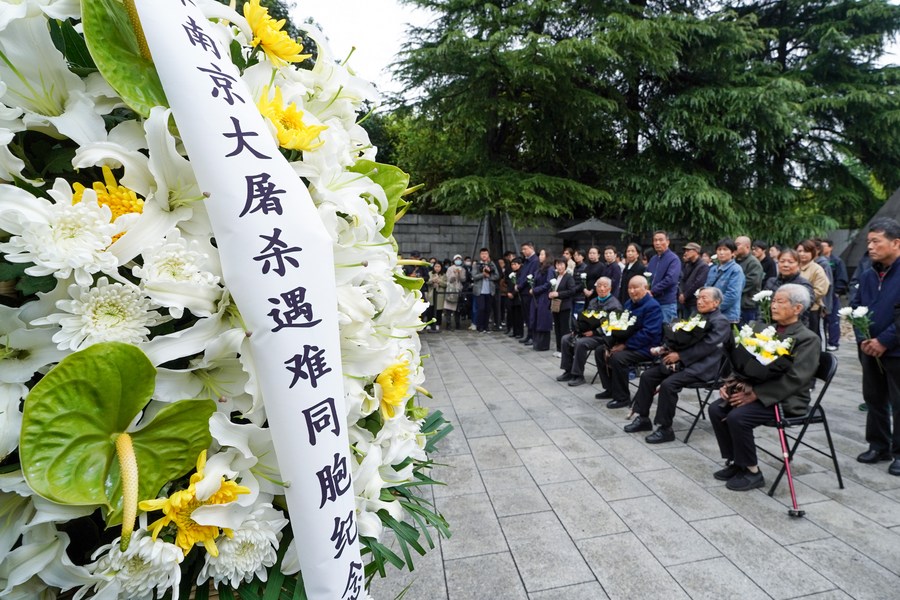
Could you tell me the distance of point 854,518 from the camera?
337cm

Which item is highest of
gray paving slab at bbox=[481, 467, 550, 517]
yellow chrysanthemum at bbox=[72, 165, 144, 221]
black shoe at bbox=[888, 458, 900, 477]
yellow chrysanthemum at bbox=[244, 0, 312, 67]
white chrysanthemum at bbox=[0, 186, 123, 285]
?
yellow chrysanthemum at bbox=[244, 0, 312, 67]

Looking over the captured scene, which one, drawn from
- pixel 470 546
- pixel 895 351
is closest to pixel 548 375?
pixel 895 351

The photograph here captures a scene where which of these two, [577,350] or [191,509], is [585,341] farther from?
[191,509]

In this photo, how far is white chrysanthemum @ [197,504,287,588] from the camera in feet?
2.28

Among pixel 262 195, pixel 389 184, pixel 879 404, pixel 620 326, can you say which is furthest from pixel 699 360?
pixel 262 195

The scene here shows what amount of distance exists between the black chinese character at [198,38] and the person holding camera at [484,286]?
11310 millimetres

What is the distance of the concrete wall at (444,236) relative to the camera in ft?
55.0

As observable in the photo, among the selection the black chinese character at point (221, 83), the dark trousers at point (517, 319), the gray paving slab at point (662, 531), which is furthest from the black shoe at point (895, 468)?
the dark trousers at point (517, 319)

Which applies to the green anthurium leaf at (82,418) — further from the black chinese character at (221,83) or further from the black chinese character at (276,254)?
the black chinese character at (221,83)

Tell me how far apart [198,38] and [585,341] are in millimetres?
6693

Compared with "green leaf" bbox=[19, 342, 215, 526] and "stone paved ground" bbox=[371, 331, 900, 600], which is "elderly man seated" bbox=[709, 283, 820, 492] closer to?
"stone paved ground" bbox=[371, 331, 900, 600]

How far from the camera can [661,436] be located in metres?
4.85

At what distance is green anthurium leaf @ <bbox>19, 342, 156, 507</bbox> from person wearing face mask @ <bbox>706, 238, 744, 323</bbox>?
7.60 meters

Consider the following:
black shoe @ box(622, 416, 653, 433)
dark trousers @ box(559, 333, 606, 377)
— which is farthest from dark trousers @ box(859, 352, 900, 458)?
dark trousers @ box(559, 333, 606, 377)
